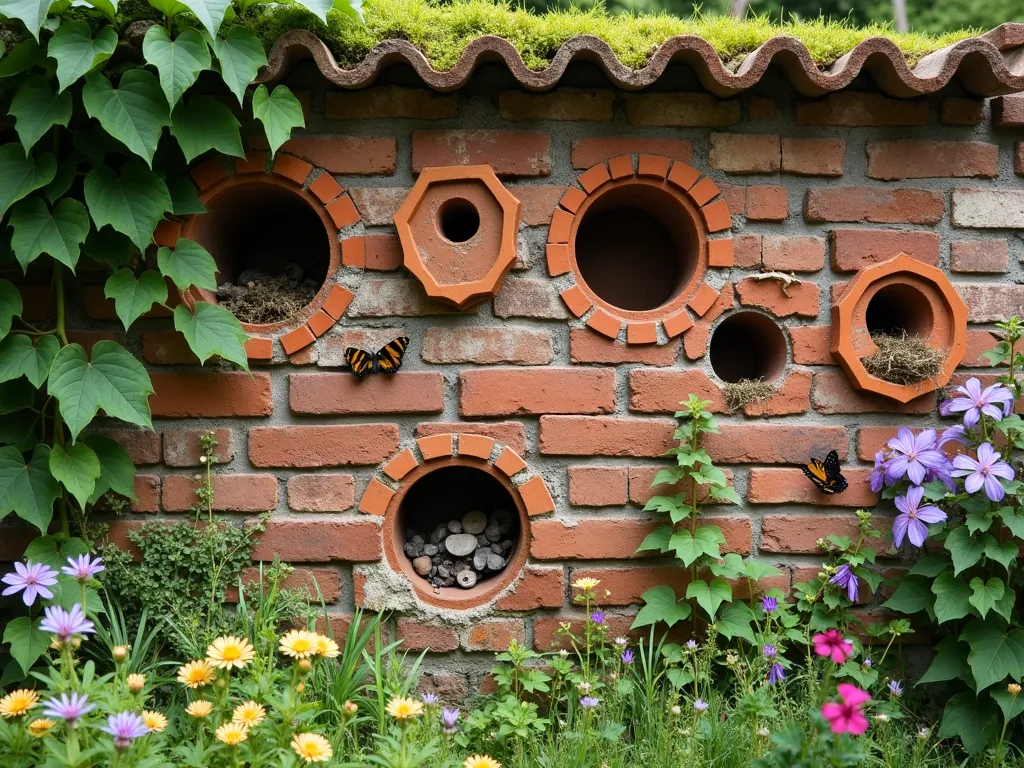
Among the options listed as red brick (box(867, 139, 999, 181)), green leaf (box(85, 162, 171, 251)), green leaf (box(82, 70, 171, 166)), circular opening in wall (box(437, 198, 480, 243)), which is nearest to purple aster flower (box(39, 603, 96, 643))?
green leaf (box(85, 162, 171, 251))

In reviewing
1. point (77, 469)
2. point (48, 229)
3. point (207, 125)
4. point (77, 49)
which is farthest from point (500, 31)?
point (77, 469)

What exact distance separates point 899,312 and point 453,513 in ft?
5.69

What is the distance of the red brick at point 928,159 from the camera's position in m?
2.26

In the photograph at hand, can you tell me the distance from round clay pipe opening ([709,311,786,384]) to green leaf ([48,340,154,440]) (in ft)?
5.76

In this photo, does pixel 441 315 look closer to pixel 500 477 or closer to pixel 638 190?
pixel 500 477

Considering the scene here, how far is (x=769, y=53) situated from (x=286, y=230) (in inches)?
69.2

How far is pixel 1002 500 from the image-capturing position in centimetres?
212

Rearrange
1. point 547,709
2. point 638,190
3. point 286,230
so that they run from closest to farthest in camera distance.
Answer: point 547,709
point 638,190
point 286,230

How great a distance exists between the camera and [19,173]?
1914mm

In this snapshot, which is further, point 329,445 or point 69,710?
→ point 329,445

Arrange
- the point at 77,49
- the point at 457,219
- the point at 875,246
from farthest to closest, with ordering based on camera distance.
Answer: the point at 457,219, the point at 875,246, the point at 77,49

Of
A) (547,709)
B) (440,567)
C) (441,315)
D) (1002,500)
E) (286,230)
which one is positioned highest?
(286,230)

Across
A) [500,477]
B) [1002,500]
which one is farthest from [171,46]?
[1002,500]

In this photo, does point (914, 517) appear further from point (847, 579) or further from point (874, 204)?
point (874, 204)
